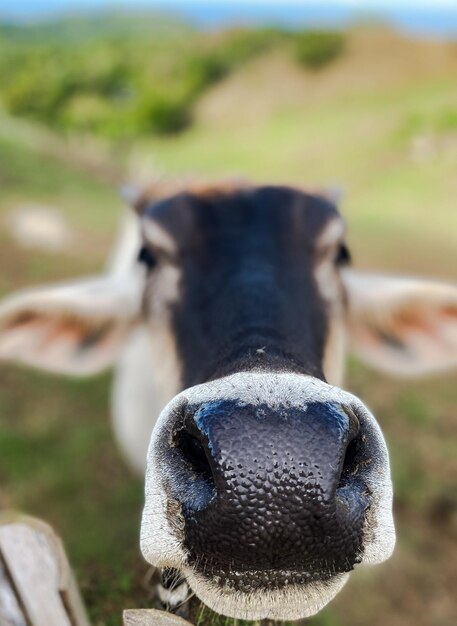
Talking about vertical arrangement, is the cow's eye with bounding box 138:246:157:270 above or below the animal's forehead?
below

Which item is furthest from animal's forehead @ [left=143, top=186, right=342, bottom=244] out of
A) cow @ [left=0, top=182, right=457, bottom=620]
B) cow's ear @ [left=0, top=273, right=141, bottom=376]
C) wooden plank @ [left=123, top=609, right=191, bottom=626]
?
wooden plank @ [left=123, top=609, right=191, bottom=626]

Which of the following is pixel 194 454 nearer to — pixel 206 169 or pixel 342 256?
pixel 342 256

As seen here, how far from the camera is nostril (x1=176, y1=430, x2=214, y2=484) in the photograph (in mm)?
1574

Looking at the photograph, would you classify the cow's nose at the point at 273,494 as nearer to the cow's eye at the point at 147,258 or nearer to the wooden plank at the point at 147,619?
the wooden plank at the point at 147,619

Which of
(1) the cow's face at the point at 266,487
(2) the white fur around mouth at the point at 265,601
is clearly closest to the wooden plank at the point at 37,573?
(1) the cow's face at the point at 266,487

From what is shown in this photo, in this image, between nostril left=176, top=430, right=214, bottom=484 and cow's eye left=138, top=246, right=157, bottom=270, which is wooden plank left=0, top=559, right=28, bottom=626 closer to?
nostril left=176, top=430, right=214, bottom=484

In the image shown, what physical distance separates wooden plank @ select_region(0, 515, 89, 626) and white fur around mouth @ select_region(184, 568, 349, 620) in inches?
12.3

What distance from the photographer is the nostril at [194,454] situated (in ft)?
5.16

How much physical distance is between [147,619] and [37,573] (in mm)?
340

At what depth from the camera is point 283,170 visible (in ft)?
69.3

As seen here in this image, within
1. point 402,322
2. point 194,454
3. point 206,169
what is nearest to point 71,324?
point 402,322

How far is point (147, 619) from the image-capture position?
1.28 meters

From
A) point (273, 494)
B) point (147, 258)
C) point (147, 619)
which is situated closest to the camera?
point (147, 619)

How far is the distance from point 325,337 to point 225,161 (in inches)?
834
